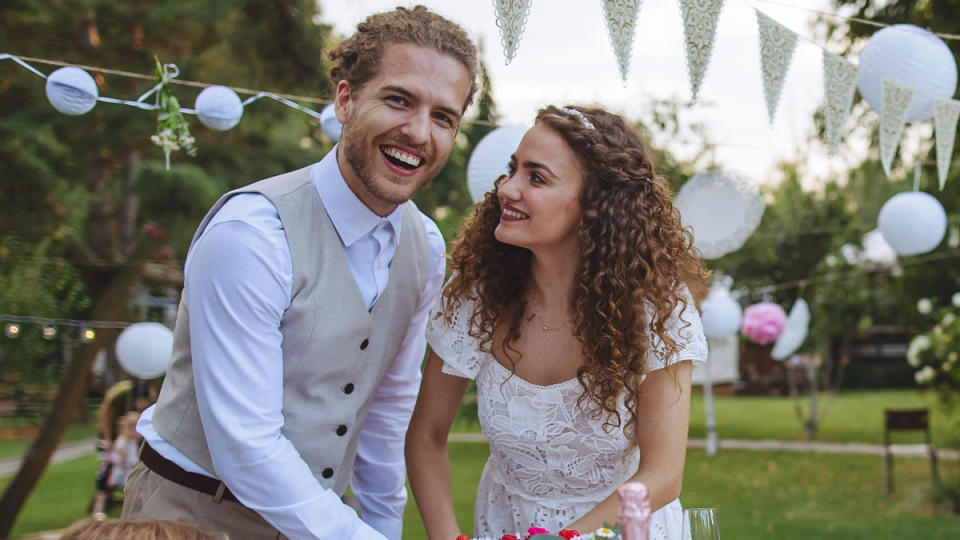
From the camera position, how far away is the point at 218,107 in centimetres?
376

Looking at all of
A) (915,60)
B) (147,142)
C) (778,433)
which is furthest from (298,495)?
(778,433)

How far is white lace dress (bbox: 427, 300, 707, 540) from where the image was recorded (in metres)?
2.02

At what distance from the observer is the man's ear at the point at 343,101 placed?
1.93 m

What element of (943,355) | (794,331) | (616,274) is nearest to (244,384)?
(616,274)

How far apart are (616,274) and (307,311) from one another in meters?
0.71

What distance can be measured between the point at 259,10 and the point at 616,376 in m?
7.72

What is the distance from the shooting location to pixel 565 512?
2.07 m

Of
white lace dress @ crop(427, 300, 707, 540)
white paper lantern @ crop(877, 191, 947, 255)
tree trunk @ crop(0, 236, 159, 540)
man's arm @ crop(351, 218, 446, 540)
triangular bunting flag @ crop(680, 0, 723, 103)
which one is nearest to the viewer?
white lace dress @ crop(427, 300, 707, 540)

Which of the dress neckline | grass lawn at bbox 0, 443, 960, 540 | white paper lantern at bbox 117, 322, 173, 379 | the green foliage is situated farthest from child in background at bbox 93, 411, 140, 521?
the dress neckline

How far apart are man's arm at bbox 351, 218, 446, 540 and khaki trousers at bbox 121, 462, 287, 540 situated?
392 millimetres

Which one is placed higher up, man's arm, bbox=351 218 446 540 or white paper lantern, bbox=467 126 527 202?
white paper lantern, bbox=467 126 527 202

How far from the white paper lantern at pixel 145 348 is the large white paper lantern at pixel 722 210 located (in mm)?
4146

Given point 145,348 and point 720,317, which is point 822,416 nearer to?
point 720,317

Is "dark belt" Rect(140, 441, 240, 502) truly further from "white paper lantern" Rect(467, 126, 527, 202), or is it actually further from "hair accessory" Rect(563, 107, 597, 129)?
"white paper lantern" Rect(467, 126, 527, 202)
